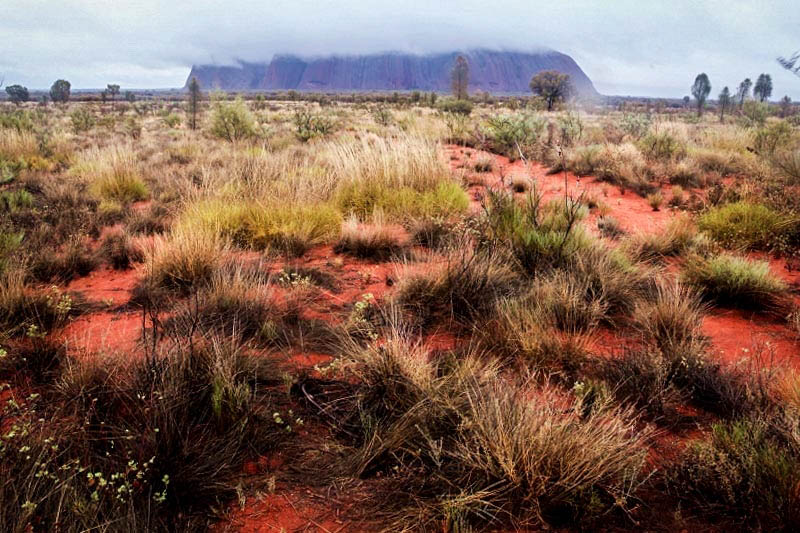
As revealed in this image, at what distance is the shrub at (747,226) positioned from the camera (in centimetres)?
530

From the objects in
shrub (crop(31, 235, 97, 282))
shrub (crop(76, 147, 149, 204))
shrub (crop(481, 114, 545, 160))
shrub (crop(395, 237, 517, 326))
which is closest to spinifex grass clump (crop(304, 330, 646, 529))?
shrub (crop(395, 237, 517, 326))

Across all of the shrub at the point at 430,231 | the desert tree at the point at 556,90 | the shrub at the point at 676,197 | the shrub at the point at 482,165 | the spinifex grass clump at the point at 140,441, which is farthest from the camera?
the desert tree at the point at 556,90

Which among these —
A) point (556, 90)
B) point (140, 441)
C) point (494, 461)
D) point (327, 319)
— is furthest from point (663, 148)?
point (556, 90)

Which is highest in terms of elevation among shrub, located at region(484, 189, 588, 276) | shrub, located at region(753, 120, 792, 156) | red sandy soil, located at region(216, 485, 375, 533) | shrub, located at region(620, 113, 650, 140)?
shrub, located at region(620, 113, 650, 140)

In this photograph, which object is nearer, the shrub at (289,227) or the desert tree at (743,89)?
the shrub at (289,227)

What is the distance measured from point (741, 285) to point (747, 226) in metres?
2.31

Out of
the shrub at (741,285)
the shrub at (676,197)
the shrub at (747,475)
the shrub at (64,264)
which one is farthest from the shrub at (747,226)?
the shrub at (64,264)

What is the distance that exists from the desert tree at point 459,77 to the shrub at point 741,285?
35.5 metres

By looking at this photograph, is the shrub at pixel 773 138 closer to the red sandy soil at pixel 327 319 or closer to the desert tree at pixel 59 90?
the red sandy soil at pixel 327 319

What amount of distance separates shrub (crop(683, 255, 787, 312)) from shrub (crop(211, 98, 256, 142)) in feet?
45.0

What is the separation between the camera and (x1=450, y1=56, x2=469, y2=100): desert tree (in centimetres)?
3722

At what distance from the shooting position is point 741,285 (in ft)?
12.2

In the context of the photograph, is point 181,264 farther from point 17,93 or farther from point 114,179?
point 17,93

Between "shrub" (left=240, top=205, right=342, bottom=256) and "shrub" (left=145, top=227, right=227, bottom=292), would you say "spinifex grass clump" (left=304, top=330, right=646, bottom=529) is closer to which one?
"shrub" (left=145, top=227, right=227, bottom=292)
